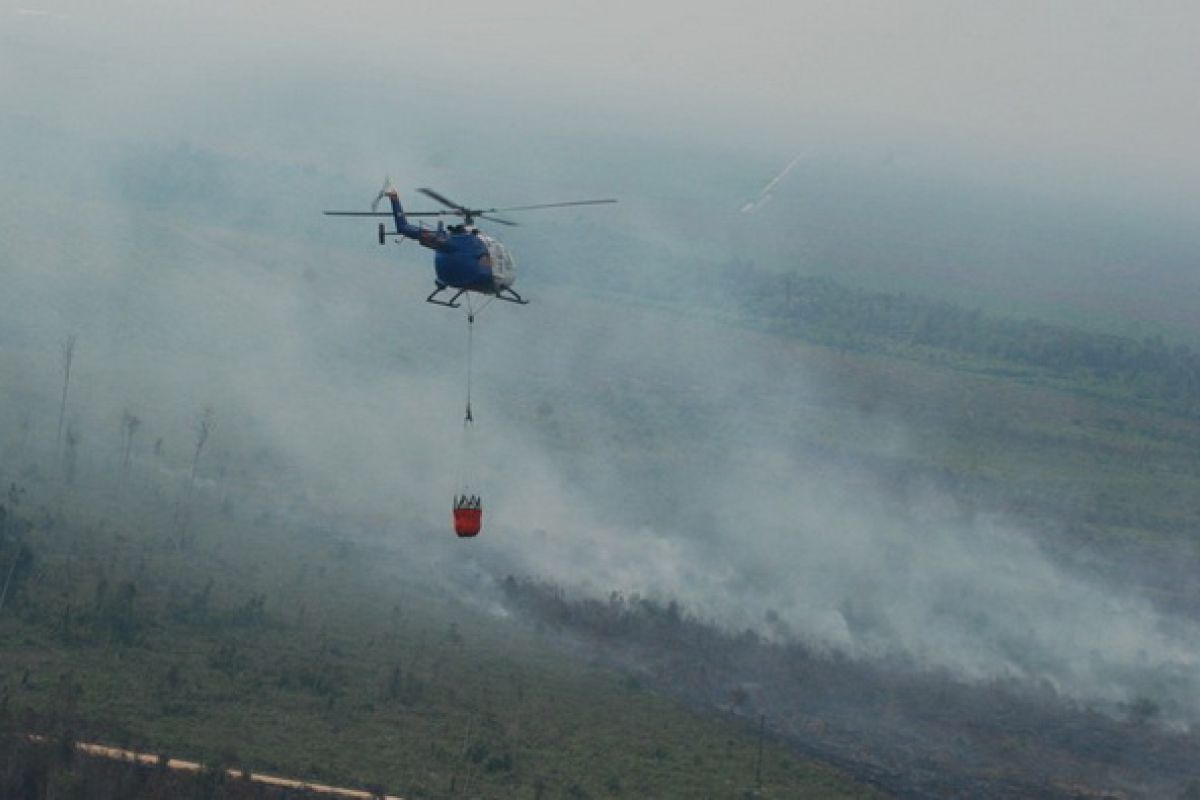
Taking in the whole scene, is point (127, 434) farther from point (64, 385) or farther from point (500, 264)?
point (500, 264)

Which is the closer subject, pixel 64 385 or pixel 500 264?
pixel 500 264

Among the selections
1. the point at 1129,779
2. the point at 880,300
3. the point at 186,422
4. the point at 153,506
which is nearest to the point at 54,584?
the point at 153,506

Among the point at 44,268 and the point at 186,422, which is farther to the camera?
the point at 44,268

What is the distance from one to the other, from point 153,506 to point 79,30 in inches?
3369

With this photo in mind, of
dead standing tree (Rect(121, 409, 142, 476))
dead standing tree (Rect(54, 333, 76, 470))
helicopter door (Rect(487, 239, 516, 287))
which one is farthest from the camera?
dead standing tree (Rect(54, 333, 76, 470))

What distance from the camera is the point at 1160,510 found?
11731 centimetres

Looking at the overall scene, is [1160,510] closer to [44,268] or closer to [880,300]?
[880,300]

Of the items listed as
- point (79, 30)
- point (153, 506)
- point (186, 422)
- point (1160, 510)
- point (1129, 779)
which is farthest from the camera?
point (79, 30)

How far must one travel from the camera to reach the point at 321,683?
62.0 m

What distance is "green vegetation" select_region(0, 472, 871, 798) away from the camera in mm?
55500

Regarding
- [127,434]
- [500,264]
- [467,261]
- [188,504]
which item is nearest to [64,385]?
[127,434]

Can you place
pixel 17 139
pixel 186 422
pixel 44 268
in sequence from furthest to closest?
1. pixel 17 139
2. pixel 44 268
3. pixel 186 422

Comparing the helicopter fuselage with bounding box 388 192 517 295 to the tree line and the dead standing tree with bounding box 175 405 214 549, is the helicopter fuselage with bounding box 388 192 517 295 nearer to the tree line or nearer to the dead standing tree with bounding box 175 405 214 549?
the dead standing tree with bounding box 175 405 214 549

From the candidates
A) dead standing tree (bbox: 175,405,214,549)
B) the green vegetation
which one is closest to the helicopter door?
the green vegetation
